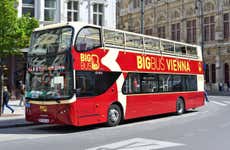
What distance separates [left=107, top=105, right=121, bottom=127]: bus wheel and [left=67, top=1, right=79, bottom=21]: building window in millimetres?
17810

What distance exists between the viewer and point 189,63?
2112 centimetres

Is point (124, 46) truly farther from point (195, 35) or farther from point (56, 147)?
point (195, 35)

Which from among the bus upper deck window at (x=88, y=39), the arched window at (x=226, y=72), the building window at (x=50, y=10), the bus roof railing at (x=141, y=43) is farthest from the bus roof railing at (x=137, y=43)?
the arched window at (x=226, y=72)

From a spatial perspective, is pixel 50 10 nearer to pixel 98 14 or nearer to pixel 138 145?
pixel 98 14

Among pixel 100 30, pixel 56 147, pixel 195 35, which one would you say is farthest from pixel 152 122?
pixel 195 35

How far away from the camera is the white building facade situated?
99.0 ft

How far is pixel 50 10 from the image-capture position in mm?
31078

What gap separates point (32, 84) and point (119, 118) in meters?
3.70

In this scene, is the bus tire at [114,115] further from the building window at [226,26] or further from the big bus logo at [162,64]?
the building window at [226,26]

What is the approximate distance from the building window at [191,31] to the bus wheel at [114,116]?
154 feet

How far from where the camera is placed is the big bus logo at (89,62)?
13953 millimetres

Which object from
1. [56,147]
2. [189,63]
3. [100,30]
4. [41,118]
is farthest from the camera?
[189,63]

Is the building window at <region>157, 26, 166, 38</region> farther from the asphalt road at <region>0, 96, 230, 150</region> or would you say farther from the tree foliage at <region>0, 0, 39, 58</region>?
the asphalt road at <region>0, 96, 230, 150</region>

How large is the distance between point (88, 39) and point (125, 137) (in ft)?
13.2
